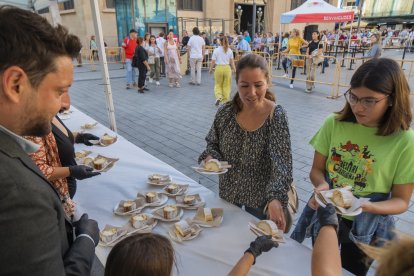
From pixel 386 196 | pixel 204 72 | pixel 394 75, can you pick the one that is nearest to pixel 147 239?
pixel 386 196

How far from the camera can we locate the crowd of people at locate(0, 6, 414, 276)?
2.56ft

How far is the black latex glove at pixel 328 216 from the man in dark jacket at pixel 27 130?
1.06 m

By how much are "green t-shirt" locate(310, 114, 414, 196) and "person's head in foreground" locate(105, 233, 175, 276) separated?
1202mm

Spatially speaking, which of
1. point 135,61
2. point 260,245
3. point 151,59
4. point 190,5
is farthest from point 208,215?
point 190,5

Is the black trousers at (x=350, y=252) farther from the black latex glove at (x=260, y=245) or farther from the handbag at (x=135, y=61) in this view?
the handbag at (x=135, y=61)

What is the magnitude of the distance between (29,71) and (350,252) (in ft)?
6.26

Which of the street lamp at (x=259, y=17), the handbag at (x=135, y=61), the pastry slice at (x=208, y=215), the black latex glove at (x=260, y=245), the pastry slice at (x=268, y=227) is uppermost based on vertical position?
the street lamp at (x=259, y=17)

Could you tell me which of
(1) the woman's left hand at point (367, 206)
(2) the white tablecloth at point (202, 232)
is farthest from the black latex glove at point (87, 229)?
(1) the woman's left hand at point (367, 206)

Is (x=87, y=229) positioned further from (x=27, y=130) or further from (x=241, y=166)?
(x=241, y=166)

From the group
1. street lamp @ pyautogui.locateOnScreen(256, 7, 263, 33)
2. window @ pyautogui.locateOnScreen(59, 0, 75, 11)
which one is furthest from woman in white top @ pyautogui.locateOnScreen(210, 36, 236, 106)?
street lamp @ pyautogui.locateOnScreen(256, 7, 263, 33)

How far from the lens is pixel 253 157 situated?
76.3 inches

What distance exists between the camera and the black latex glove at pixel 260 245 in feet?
4.41

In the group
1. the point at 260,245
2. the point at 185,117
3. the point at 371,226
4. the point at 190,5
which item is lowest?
the point at 185,117

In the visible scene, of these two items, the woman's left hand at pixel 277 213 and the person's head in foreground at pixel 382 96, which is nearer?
the person's head in foreground at pixel 382 96
